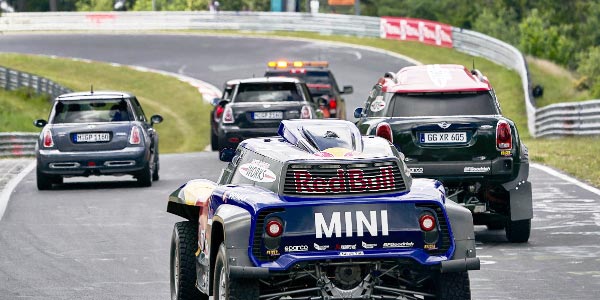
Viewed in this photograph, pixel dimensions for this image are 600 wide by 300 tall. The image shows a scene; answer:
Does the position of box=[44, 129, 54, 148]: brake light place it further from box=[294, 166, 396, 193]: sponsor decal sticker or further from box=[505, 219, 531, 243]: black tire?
box=[294, 166, 396, 193]: sponsor decal sticker

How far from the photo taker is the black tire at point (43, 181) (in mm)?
22500

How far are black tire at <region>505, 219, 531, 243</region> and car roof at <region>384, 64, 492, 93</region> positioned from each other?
1.54 meters

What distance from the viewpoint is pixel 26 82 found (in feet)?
165

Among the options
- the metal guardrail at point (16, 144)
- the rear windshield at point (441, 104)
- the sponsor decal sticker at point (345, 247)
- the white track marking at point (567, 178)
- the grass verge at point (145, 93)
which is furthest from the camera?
the grass verge at point (145, 93)

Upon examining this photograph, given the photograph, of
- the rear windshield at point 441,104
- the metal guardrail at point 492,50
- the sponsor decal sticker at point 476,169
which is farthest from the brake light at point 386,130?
the metal guardrail at point 492,50

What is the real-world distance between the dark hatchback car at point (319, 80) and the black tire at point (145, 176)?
11074mm

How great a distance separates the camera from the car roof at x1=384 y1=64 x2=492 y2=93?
1551 cm

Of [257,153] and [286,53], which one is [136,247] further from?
[286,53]

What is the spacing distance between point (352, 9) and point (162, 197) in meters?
99.0

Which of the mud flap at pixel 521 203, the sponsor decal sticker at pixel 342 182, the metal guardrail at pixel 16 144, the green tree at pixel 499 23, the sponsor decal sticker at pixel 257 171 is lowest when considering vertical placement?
the green tree at pixel 499 23

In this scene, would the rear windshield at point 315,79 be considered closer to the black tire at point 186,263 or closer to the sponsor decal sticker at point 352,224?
the black tire at point 186,263

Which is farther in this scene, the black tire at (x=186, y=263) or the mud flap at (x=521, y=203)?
the mud flap at (x=521, y=203)

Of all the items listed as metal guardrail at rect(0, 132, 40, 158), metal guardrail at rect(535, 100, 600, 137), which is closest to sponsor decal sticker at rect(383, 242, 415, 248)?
metal guardrail at rect(535, 100, 600, 137)

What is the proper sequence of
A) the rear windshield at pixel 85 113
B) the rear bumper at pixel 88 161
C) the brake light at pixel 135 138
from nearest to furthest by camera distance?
the rear bumper at pixel 88 161, the brake light at pixel 135 138, the rear windshield at pixel 85 113
